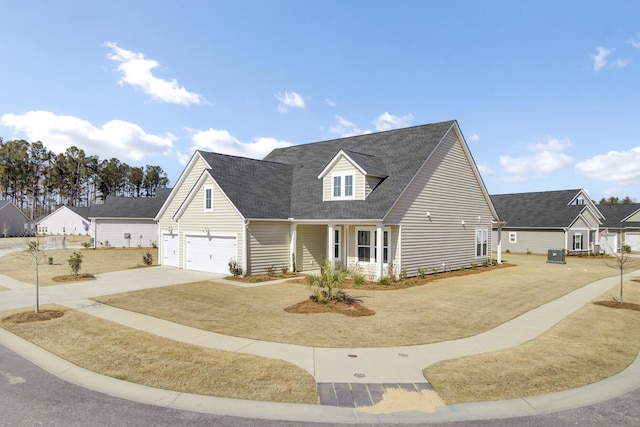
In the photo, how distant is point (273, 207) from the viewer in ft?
71.9


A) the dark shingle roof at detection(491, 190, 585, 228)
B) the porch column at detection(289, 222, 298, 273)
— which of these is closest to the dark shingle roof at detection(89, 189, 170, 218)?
the porch column at detection(289, 222, 298, 273)

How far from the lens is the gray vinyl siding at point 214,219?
66.9 feet

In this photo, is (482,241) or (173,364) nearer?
(173,364)

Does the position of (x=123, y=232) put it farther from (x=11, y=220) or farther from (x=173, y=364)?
(x=173, y=364)

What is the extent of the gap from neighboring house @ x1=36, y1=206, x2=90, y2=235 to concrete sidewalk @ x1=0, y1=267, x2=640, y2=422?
56.7 meters

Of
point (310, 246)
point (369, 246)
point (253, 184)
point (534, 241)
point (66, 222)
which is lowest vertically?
point (534, 241)

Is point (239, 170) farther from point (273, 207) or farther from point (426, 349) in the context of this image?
point (426, 349)

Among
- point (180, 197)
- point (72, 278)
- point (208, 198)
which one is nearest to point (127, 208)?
point (180, 197)

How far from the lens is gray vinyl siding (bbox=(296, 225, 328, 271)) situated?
22.6m

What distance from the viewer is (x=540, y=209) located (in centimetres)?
3912

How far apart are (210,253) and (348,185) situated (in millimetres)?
9025

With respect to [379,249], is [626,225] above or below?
above

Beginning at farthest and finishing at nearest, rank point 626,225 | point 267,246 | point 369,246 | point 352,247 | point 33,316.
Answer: point 626,225 < point 267,246 < point 352,247 < point 369,246 < point 33,316

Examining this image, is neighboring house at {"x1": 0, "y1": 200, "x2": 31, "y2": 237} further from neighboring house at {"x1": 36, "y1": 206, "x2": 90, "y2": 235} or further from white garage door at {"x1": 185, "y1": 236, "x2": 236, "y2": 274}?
white garage door at {"x1": 185, "y1": 236, "x2": 236, "y2": 274}
